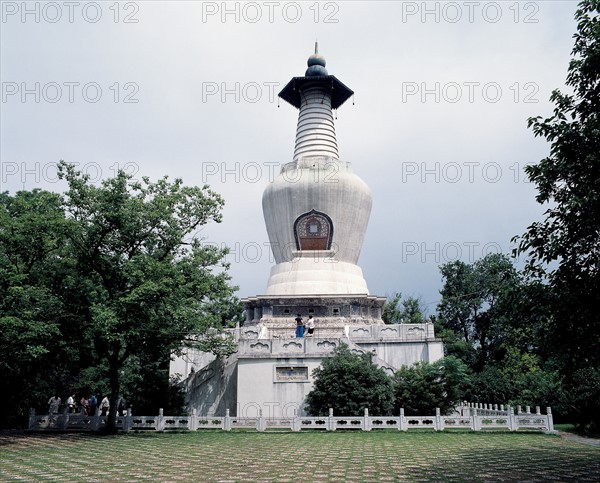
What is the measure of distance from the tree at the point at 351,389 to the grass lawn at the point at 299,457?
184 centimetres

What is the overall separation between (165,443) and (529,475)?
9405 millimetres

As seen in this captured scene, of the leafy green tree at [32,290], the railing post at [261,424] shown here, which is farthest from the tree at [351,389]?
the leafy green tree at [32,290]

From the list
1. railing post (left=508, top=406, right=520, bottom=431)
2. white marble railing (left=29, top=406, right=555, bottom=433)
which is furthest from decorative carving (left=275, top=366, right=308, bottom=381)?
railing post (left=508, top=406, right=520, bottom=431)

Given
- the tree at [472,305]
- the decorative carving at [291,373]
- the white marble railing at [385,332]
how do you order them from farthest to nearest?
1. the tree at [472,305]
2. the white marble railing at [385,332]
3. the decorative carving at [291,373]

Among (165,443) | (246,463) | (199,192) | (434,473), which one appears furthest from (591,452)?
(199,192)

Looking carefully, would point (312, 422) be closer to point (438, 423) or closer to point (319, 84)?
point (438, 423)

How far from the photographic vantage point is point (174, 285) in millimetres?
18078

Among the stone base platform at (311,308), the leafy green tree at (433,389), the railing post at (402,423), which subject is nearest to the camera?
the railing post at (402,423)

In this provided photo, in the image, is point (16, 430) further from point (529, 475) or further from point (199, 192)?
point (529, 475)

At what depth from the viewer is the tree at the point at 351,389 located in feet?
63.8

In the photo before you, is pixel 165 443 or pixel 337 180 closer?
pixel 165 443

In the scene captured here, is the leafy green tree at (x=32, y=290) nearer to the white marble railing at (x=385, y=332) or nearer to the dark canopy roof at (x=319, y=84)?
the white marble railing at (x=385, y=332)

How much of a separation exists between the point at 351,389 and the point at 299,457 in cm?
793

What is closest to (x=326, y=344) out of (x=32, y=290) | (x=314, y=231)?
(x=32, y=290)
